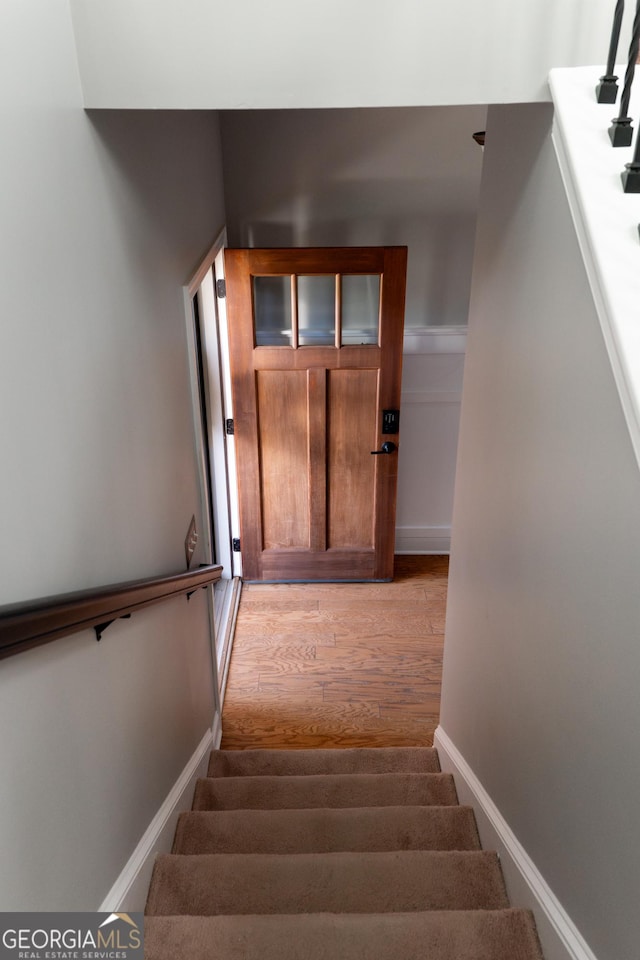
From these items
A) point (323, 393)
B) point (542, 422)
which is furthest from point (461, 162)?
point (542, 422)

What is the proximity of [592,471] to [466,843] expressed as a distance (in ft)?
4.09

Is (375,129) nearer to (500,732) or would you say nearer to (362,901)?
(500,732)

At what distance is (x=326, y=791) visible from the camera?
7.14 feet

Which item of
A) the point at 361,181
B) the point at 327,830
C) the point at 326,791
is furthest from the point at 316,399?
the point at 327,830

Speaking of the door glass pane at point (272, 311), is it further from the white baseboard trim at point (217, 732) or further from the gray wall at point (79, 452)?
the white baseboard trim at point (217, 732)

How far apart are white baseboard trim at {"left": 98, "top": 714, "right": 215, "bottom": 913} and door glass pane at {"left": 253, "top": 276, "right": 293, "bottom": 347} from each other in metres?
2.11

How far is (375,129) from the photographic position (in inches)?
131

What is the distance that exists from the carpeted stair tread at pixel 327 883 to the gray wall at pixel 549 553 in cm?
18

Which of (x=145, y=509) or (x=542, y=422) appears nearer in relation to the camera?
(x=542, y=422)

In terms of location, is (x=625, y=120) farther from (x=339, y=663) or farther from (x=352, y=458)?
(x=339, y=663)

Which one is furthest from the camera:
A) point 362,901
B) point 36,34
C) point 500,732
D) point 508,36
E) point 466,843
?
point 466,843

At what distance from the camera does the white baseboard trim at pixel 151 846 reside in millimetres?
1395

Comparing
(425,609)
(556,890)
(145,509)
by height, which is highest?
(145,509)

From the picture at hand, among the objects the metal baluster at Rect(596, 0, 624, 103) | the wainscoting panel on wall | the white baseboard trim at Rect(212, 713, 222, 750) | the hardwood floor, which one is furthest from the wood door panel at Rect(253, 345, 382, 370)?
the metal baluster at Rect(596, 0, 624, 103)
